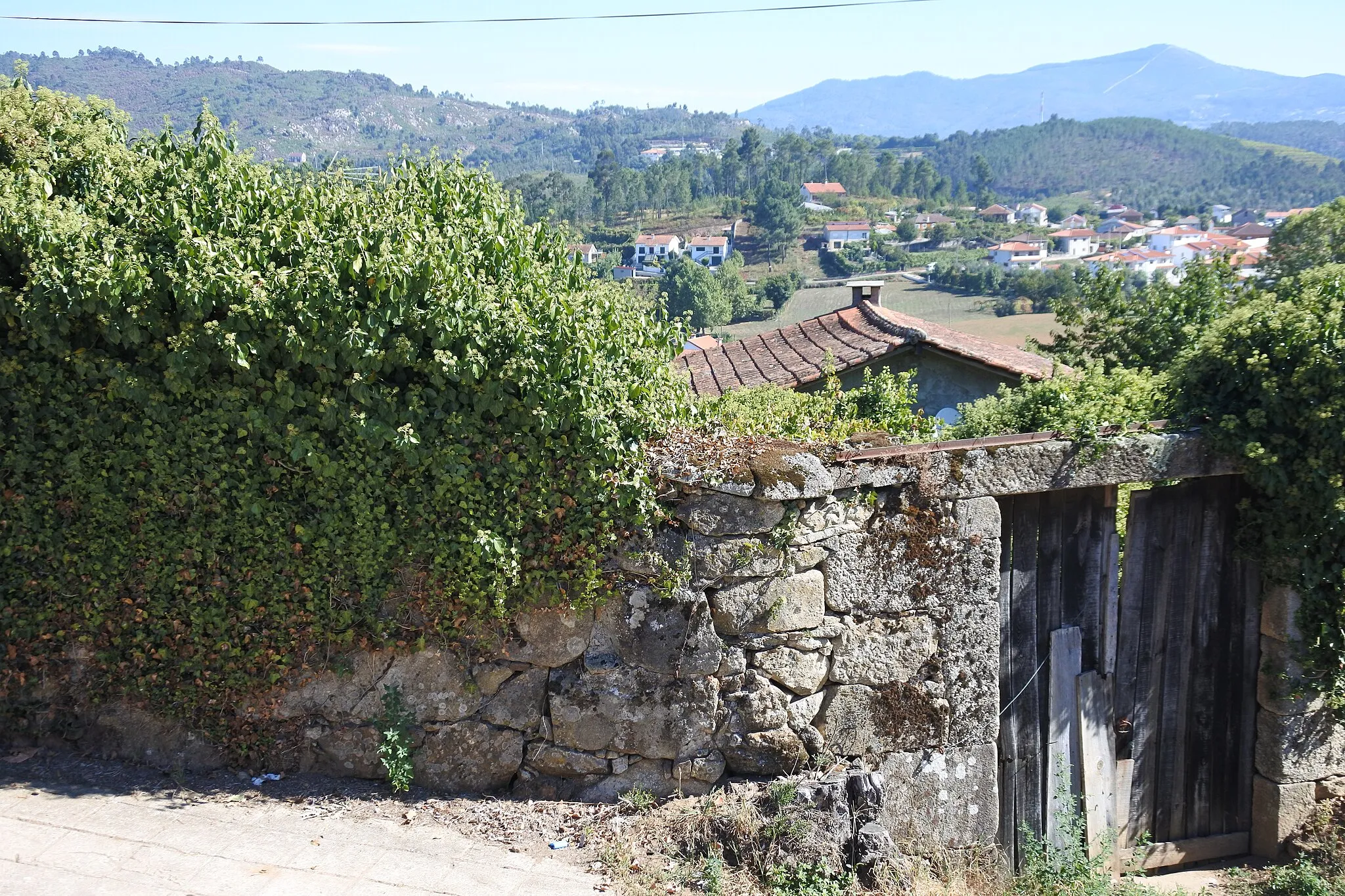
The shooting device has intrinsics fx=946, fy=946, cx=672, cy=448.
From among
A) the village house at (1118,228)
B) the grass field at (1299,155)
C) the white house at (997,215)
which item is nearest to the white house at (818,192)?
the white house at (997,215)

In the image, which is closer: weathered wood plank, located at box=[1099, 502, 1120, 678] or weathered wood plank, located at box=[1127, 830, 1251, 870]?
weathered wood plank, located at box=[1099, 502, 1120, 678]

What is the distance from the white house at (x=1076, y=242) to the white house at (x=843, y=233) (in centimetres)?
1902

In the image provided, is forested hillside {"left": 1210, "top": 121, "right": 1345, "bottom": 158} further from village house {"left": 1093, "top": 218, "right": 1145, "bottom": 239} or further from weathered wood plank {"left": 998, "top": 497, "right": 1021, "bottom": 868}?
weathered wood plank {"left": 998, "top": 497, "right": 1021, "bottom": 868}

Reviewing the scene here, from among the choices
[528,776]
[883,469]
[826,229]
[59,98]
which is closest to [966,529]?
[883,469]

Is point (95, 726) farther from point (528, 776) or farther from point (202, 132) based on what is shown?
point (202, 132)

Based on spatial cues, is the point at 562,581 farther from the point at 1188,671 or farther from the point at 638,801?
the point at 1188,671

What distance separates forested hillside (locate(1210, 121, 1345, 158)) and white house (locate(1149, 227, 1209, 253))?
277 ft

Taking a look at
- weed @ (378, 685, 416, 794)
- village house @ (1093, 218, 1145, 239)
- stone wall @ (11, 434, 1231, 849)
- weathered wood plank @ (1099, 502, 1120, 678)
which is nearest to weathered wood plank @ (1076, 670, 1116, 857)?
weathered wood plank @ (1099, 502, 1120, 678)

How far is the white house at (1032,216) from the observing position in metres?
100

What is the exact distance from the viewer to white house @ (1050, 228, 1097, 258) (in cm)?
8631

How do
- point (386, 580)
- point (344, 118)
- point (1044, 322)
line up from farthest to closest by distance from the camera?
point (344, 118), point (1044, 322), point (386, 580)

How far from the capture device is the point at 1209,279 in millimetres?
6691

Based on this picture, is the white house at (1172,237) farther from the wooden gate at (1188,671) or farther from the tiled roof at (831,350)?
the wooden gate at (1188,671)

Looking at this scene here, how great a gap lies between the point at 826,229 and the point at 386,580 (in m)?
75.9
